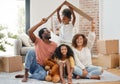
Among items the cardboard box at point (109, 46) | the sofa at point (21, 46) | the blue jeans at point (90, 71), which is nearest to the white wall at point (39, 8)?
the sofa at point (21, 46)

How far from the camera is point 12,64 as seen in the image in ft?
16.0

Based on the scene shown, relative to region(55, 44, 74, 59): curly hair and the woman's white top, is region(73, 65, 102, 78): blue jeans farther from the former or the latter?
region(55, 44, 74, 59): curly hair

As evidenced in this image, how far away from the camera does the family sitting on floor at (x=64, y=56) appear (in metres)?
3.96

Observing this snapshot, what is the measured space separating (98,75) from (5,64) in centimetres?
187

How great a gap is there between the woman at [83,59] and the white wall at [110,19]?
1934mm

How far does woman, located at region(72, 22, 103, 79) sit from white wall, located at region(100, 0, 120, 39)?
1.93 metres

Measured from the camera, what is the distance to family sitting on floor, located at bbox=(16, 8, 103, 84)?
3956 mm

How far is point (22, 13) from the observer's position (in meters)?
6.95

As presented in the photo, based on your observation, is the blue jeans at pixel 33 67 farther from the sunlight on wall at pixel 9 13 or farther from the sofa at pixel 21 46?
the sunlight on wall at pixel 9 13

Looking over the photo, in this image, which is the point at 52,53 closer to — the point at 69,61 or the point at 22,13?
the point at 69,61

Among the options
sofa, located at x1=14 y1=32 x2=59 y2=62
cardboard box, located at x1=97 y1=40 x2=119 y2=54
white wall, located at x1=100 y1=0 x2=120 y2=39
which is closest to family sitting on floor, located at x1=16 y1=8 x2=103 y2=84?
cardboard box, located at x1=97 y1=40 x2=119 y2=54

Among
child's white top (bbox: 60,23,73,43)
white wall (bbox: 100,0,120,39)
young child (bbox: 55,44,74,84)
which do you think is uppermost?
white wall (bbox: 100,0,120,39)

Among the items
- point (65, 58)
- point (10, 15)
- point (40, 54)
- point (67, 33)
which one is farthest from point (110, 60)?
point (10, 15)

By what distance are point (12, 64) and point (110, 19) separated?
281 cm
